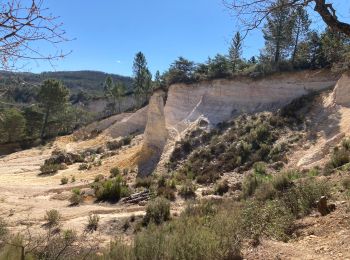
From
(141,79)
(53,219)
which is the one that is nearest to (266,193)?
(53,219)

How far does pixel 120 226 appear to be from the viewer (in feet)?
45.4

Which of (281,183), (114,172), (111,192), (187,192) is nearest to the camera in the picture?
(281,183)

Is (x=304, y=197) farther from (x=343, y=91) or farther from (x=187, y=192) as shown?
(x=343, y=91)

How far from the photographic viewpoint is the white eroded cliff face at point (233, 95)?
27234mm

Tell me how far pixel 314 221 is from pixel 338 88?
1779 centimetres

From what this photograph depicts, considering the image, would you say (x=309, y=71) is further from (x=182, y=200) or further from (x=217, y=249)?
(x=217, y=249)

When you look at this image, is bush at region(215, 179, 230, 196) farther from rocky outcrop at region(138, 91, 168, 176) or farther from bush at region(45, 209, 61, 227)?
rocky outcrop at region(138, 91, 168, 176)

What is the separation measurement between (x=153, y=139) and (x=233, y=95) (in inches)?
259

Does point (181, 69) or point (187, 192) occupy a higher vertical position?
point (181, 69)

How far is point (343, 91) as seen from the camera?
2336cm

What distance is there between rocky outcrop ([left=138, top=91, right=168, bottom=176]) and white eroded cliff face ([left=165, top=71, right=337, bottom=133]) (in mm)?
595

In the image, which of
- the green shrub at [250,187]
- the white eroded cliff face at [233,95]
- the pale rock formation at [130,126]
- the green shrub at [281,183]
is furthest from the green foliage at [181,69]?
the green shrub at [281,183]

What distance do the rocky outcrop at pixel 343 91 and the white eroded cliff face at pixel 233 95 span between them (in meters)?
2.76

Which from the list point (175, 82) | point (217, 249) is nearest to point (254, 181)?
point (217, 249)
